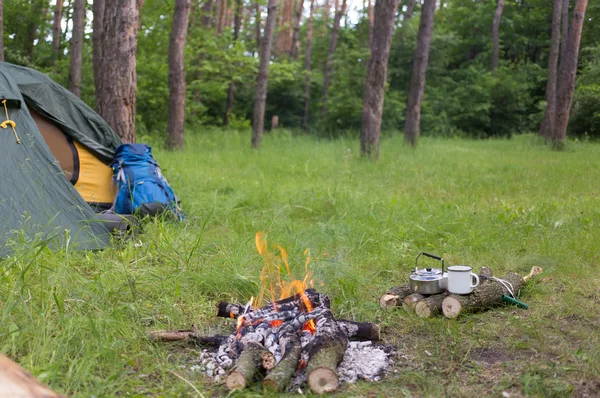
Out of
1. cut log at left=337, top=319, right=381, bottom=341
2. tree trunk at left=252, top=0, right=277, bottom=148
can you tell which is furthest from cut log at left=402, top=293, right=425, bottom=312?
tree trunk at left=252, top=0, right=277, bottom=148

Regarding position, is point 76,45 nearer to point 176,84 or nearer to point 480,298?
point 176,84

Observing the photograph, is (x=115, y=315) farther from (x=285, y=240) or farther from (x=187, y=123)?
(x=187, y=123)

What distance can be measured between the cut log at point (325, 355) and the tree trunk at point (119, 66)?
504 centimetres

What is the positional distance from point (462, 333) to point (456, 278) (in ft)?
1.39

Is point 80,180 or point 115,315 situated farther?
point 80,180

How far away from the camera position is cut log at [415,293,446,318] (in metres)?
4.02

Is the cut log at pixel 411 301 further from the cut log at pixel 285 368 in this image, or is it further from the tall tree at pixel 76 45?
the tall tree at pixel 76 45

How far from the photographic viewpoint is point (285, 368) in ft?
9.74

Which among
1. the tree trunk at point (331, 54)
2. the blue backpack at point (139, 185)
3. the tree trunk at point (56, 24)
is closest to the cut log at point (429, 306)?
the blue backpack at point (139, 185)

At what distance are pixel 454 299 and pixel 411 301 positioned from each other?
27 centimetres

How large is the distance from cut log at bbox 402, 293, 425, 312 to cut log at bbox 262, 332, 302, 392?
3.78ft

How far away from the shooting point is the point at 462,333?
3777 millimetres

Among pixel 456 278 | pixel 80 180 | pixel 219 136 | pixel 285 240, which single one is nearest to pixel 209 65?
pixel 219 136

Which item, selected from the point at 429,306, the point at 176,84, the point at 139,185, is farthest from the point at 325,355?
the point at 176,84
